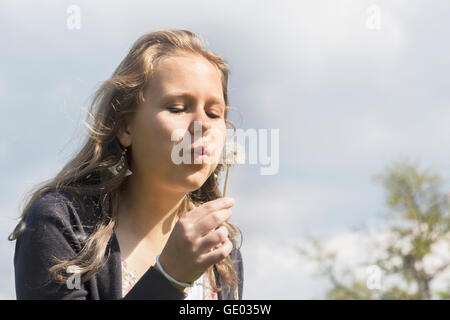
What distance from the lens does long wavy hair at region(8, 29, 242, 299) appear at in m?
2.24

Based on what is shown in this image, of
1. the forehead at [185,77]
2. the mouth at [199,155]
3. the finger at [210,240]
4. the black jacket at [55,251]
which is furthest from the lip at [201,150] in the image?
the black jacket at [55,251]

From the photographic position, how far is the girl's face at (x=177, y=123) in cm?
214

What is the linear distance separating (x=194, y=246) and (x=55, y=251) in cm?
66

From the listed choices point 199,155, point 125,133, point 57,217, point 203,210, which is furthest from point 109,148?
point 203,210

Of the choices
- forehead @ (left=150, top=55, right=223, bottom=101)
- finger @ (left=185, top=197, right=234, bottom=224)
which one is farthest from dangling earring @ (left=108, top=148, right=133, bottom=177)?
finger @ (left=185, top=197, right=234, bottom=224)

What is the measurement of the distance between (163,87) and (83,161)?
0.60 m

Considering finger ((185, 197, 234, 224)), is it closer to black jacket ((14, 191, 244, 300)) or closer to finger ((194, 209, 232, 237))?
finger ((194, 209, 232, 237))

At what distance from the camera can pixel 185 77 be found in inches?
89.9

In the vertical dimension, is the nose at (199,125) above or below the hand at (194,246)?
above

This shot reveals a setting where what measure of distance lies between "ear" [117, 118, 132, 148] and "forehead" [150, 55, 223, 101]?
0.24 metres

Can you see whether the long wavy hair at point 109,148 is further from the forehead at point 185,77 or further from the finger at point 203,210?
the finger at point 203,210

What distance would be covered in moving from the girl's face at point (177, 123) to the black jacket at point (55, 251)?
380 millimetres
